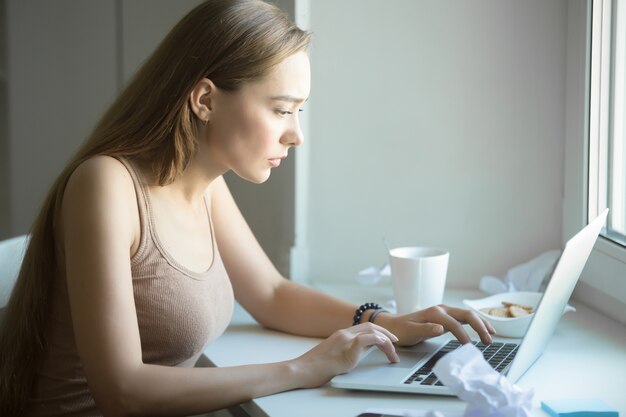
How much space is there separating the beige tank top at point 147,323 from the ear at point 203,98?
0.13 meters

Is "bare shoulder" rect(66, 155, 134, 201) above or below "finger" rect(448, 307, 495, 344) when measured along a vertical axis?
above

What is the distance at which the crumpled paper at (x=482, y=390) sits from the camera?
0.94 meters

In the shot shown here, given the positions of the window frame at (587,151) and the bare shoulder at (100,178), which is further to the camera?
the window frame at (587,151)

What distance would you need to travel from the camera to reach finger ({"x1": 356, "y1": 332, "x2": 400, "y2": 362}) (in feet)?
3.85

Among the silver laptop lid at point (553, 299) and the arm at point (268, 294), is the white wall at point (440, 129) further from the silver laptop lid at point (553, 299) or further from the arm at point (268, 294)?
the silver laptop lid at point (553, 299)

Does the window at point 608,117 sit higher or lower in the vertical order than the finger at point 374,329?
higher

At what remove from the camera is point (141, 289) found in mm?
1244

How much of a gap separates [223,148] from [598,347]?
2.13 feet

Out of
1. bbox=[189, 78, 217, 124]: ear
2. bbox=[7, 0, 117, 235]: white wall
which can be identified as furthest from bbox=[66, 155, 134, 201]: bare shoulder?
bbox=[7, 0, 117, 235]: white wall

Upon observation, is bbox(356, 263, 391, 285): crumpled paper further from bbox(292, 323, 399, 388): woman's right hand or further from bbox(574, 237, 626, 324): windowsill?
bbox(292, 323, 399, 388): woman's right hand

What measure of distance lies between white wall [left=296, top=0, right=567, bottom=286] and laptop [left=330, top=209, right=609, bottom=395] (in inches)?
20.0

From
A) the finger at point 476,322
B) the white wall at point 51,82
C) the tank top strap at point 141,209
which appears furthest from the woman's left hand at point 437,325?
the white wall at point 51,82

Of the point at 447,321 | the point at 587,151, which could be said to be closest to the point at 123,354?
the point at 447,321

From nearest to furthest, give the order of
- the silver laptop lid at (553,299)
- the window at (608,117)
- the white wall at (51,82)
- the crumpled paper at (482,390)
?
the crumpled paper at (482,390)
the silver laptop lid at (553,299)
the window at (608,117)
the white wall at (51,82)
